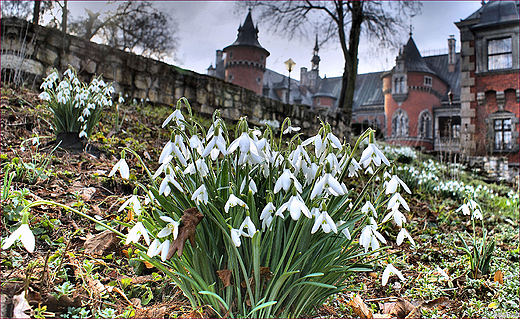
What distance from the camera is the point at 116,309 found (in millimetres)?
1321

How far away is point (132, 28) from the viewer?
780 inches

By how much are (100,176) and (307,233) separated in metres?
1.96

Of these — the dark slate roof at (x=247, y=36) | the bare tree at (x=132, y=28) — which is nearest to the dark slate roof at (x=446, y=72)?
the dark slate roof at (x=247, y=36)

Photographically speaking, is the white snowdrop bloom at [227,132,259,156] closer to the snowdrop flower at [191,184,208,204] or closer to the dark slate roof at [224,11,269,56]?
the snowdrop flower at [191,184,208,204]

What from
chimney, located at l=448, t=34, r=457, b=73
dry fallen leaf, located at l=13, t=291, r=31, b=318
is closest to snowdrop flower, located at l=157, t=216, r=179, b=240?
dry fallen leaf, located at l=13, t=291, r=31, b=318

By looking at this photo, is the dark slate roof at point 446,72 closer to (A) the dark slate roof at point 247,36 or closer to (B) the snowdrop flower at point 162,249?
(A) the dark slate roof at point 247,36

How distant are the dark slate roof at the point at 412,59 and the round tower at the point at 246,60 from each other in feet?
40.7

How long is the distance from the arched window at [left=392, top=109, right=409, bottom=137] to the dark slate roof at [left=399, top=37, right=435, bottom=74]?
12.7 ft

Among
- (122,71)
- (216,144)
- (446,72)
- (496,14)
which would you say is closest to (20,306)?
(216,144)

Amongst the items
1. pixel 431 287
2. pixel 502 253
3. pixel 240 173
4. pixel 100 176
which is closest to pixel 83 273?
pixel 240 173

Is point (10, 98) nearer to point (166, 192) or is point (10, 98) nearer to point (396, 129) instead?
point (166, 192)

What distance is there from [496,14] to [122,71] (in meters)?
19.7

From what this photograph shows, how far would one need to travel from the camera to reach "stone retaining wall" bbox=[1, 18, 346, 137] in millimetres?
4367

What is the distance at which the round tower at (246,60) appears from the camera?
30484 millimetres
